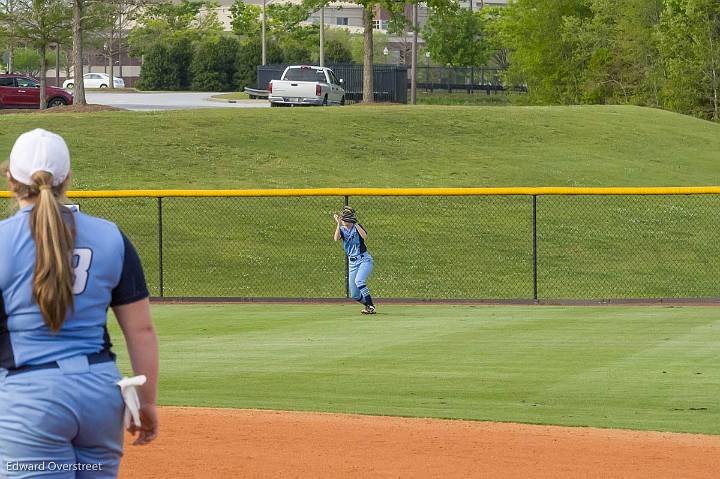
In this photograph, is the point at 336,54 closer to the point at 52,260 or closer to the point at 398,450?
the point at 398,450

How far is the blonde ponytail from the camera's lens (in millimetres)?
3533

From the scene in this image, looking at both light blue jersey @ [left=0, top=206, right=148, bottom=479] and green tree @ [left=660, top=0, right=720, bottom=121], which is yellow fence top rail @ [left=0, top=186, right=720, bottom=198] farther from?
green tree @ [left=660, top=0, right=720, bottom=121]

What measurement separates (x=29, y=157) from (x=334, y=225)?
2228 cm

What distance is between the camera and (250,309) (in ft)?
59.8

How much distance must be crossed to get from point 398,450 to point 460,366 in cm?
365

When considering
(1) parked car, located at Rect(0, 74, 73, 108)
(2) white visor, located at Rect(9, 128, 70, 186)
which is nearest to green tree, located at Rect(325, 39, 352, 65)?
(1) parked car, located at Rect(0, 74, 73, 108)

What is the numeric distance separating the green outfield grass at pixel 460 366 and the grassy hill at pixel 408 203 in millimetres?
6644

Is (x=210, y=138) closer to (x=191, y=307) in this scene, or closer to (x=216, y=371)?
(x=191, y=307)

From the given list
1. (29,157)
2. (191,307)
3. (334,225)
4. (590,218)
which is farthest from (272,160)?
(29,157)

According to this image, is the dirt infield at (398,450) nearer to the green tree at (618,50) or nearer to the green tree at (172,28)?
the green tree at (618,50)

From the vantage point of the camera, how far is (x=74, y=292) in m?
3.62

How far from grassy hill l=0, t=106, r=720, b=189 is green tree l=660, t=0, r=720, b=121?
48.3ft

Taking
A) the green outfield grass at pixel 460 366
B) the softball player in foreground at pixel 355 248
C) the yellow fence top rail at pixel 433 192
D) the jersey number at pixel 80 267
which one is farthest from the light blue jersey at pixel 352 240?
the jersey number at pixel 80 267

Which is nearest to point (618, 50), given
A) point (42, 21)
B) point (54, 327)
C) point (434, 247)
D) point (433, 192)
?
point (42, 21)
